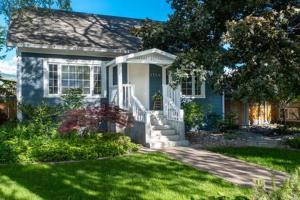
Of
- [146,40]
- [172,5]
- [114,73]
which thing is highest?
[172,5]

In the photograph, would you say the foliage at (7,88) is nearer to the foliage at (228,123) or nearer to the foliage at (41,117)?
the foliage at (41,117)

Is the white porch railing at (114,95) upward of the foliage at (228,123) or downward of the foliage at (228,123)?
upward

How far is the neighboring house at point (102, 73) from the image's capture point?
44.6 ft

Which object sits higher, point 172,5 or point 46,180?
point 172,5

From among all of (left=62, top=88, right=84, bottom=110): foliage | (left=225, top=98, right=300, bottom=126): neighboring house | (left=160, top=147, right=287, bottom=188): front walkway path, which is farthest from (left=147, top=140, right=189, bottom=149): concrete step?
(left=225, top=98, right=300, bottom=126): neighboring house

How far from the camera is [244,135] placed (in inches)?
627

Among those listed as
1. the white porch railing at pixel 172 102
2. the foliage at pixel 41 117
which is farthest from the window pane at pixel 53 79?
the white porch railing at pixel 172 102

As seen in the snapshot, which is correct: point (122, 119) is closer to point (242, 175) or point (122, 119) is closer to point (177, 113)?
point (177, 113)

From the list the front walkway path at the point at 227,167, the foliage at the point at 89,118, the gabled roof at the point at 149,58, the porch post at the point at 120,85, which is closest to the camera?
the front walkway path at the point at 227,167

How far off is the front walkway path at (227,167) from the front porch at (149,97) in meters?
1.44

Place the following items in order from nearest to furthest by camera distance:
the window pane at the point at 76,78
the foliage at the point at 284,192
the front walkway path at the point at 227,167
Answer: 1. the foliage at the point at 284,192
2. the front walkway path at the point at 227,167
3. the window pane at the point at 76,78

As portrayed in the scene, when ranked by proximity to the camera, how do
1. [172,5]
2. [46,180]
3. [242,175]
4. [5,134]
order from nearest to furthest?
[46,180] < [242,175] < [5,134] < [172,5]

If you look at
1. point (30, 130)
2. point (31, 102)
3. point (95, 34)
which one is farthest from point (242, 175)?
point (95, 34)

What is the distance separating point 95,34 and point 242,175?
1071 centimetres
